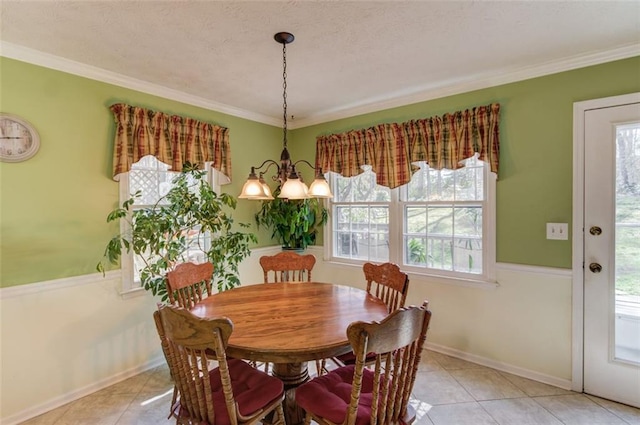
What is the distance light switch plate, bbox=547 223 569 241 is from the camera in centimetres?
240

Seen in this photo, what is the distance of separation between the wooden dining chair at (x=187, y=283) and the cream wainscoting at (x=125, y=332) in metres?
0.77

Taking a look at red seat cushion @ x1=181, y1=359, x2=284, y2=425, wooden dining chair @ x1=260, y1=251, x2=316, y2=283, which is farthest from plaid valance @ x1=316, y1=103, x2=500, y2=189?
red seat cushion @ x1=181, y1=359, x2=284, y2=425

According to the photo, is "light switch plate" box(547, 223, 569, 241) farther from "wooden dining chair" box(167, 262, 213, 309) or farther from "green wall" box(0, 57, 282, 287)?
"green wall" box(0, 57, 282, 287)

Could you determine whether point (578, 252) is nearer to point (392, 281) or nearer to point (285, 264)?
point (392, 281)

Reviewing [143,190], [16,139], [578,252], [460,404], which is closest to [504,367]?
[460,404]

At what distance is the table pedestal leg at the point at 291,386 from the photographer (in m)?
1.81

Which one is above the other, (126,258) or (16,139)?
(16,139)

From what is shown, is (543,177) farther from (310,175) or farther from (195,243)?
(195,243)

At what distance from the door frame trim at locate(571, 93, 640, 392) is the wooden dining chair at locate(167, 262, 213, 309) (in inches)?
110

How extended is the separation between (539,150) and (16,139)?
3815 millimetres

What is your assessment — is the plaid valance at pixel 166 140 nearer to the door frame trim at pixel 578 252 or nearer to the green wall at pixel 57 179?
the green wall at pixel 57 179

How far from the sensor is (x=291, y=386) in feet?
5.98

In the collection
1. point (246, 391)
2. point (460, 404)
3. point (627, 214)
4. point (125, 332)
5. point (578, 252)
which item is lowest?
point (460, 404)

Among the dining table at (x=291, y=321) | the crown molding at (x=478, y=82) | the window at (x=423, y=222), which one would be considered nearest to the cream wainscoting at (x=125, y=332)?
the window at (x=423, y=222)
